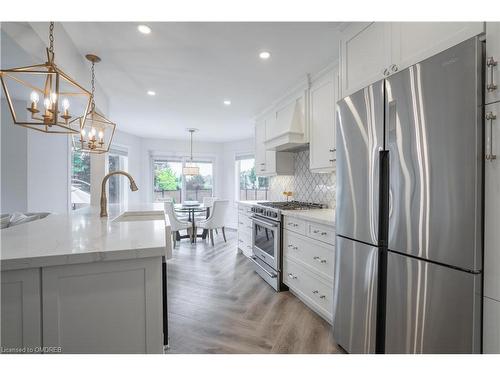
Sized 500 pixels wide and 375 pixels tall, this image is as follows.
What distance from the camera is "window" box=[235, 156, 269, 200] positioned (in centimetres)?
639

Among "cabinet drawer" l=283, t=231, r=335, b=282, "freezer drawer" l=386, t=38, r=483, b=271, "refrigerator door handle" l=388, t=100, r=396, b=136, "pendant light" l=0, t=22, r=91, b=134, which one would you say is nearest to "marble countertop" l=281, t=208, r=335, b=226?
"cabinet drawer" l=283, t=231, r=335, b=282

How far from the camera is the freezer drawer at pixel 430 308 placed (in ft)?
3.58

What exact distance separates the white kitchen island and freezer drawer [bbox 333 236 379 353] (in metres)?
1.23

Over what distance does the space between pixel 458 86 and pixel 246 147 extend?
560 cm

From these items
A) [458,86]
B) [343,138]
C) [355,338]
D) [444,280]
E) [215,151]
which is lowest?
[355,338]

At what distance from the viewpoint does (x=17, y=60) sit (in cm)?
250

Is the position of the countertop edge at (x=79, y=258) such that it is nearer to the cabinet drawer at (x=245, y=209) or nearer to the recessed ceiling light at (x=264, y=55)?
the recessed ceiling light at (x=264, y=55)

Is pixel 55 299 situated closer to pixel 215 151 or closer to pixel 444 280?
pixel 444 280

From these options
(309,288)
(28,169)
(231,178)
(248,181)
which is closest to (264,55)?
(309,288)

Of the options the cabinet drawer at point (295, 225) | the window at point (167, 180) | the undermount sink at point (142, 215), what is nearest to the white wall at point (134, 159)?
the window at point (167, 180)

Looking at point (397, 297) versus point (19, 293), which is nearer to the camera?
point (19, 293)

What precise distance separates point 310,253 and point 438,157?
144 centimetres

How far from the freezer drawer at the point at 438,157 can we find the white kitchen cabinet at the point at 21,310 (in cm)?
169

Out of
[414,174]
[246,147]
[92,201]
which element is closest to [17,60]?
[92,201]
